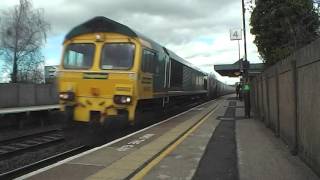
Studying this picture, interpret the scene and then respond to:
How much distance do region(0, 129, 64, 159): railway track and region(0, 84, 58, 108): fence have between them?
5324 mm

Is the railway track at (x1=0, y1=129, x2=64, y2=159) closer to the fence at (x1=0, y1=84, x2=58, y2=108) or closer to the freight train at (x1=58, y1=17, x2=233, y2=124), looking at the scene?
the freight train at (x1=58, y1=17, x2=233, y2=124)

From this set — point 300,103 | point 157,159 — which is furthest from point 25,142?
point 300,103

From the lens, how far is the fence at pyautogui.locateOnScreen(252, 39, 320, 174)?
888cm

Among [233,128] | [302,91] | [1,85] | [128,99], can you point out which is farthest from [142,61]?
[1,85]

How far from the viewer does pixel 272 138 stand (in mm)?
14805

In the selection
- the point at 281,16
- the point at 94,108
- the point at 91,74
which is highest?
the point at 281,16

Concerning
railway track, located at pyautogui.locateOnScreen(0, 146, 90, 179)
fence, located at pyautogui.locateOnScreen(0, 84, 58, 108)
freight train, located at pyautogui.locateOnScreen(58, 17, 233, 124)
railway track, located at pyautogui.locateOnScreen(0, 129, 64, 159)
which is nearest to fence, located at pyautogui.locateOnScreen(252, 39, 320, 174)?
freight train, located at pyautogui.locateOnScreen(58, 17, 233, 124)

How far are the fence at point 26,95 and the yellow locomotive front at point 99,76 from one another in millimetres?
8695

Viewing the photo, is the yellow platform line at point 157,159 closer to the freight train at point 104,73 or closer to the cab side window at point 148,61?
the freight train at point 104,73

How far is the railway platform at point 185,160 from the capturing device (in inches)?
368

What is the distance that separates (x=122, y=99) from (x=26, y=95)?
40.3 feet

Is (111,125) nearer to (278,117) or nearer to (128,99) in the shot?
(128,99)

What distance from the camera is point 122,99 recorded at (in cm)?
1565

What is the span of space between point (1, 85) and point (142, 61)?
10.2 metres
